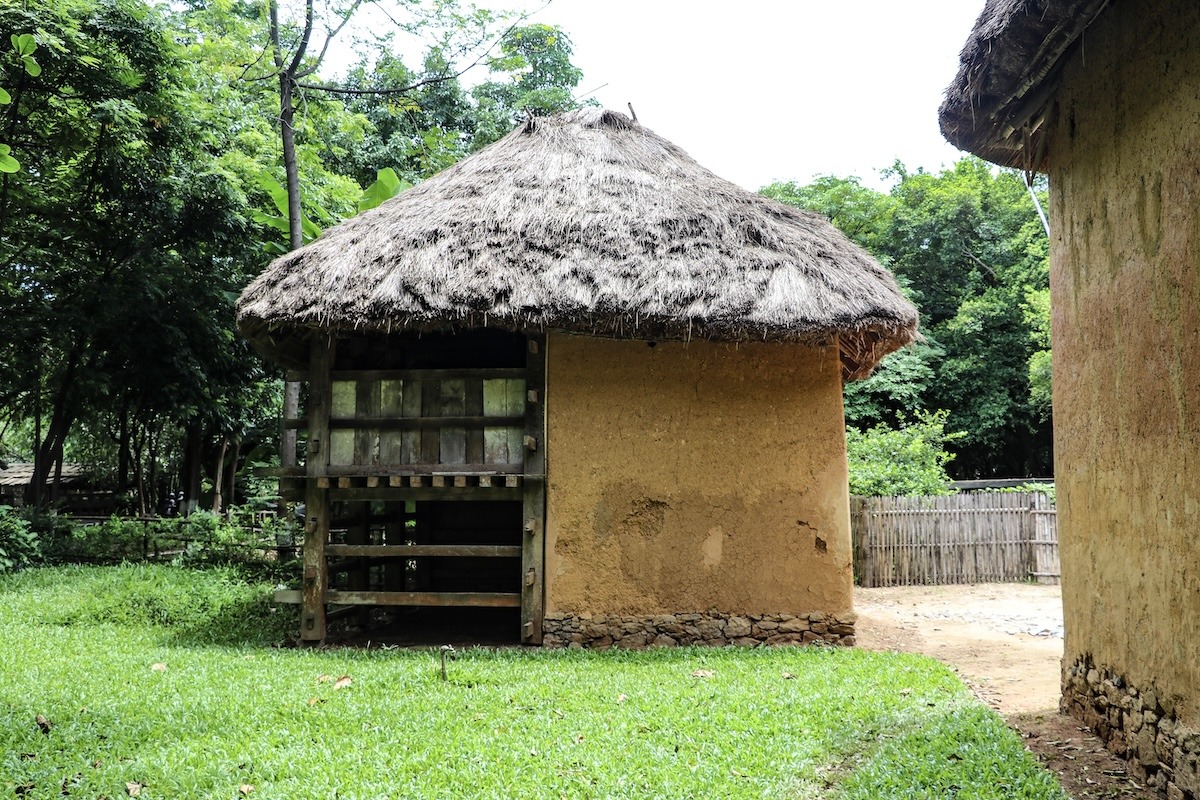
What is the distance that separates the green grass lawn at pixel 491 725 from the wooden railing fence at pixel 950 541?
18.2ft

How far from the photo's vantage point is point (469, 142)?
23.0 meters

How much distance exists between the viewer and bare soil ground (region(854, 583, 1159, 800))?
434 cm

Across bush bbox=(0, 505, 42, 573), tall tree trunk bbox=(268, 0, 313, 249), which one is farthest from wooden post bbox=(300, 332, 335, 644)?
bush bbox=(0, 505, 42, 573)

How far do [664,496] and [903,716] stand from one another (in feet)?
9.98

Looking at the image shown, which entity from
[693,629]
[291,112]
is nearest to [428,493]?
[693,629]

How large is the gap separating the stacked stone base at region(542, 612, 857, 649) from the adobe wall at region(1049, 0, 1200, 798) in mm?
2633

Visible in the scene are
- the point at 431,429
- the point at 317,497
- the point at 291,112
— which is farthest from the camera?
the point at 291,112

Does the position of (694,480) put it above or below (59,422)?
below

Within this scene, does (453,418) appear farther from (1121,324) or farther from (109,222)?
(109,222)

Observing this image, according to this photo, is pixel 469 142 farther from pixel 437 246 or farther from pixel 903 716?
pixel 903 716

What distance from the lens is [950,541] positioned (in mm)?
12547

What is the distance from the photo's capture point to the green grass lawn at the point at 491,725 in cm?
417

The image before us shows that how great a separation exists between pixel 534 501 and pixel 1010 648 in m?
4.63

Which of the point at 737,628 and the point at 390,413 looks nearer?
the point at 737,628
